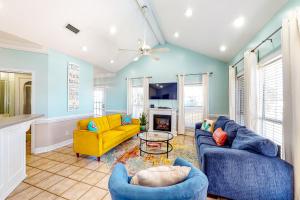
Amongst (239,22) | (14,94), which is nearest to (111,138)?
(239,22)

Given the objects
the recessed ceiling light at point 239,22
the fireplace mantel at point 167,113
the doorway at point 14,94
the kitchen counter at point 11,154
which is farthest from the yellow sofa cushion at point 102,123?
the recessed ceiling light at point 239,22

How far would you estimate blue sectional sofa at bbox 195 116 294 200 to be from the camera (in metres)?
1.75

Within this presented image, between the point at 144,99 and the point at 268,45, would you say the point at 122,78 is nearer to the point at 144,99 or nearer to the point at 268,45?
the point at 144,99

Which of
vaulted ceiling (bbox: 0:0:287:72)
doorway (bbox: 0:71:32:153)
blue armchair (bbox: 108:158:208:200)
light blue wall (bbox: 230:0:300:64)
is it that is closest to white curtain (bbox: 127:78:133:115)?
vaulted ceiling (bbox: 0:0:287:72)

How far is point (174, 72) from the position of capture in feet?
18.8

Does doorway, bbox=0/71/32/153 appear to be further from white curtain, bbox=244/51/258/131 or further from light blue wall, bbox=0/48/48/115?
white curtain, bbox=244/51/258/131

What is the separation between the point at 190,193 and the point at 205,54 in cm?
521

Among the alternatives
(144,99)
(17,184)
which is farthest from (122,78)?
(17,184)

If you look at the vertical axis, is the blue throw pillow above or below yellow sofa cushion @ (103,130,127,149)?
above

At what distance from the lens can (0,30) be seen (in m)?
2.83

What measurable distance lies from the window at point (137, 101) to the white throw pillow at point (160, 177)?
517 centimetres

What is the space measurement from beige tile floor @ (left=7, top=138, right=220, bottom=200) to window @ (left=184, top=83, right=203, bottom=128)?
3653 millimetres

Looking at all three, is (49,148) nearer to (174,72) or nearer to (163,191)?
(163,191)

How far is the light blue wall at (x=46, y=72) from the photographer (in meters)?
3.41
